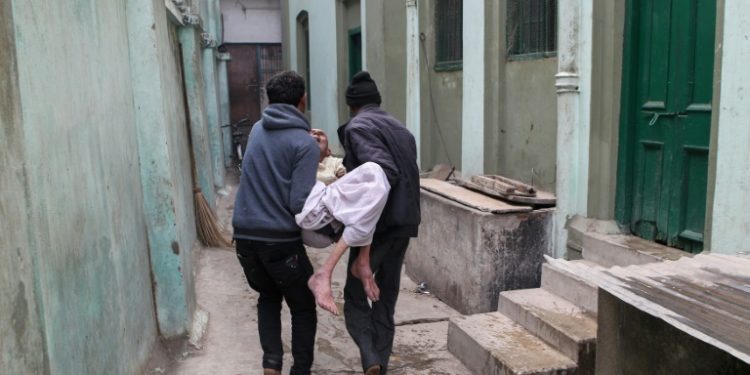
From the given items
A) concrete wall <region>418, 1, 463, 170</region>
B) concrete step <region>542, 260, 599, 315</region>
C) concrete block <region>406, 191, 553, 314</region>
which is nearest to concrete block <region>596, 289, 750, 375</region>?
concrete step <region>542, 260, 599, 315</region>

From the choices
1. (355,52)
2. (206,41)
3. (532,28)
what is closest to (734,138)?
(532,28)

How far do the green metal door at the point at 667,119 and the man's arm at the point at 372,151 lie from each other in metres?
1.86

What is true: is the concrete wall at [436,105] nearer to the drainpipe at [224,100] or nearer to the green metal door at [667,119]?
the green metal door at [667,119]

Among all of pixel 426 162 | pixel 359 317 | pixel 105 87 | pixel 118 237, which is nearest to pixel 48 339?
pixel 118 237

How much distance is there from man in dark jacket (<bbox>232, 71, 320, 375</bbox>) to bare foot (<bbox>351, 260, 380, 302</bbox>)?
31cm

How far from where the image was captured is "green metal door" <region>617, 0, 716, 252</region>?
4.16 meters

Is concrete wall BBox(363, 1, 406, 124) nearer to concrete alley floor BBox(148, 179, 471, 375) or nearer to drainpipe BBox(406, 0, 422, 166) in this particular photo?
drainpipe BBox(406, 0, 422, 166)

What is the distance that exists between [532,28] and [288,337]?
3282 mm

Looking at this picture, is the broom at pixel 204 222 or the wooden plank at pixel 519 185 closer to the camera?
the wooden plank at pixel 519 185

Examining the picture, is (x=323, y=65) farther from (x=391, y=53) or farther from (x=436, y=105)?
(x=436, y=105)

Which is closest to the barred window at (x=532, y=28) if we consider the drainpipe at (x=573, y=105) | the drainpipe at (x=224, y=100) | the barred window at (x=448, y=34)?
→ the drainpipe at (x=573, y=105)

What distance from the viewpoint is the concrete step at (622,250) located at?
14.1 feet

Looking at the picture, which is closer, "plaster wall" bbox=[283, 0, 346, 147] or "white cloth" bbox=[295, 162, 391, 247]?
"white cloth" bbox=[295, 162, 391, 247]

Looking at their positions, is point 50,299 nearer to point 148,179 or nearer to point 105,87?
point 105,87
